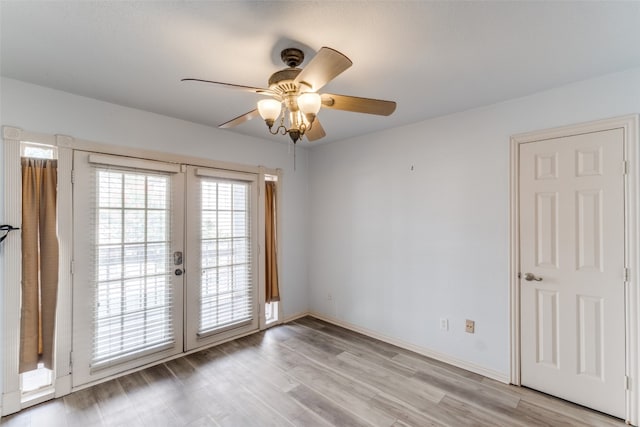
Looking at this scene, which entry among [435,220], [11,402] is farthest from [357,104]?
[11,402]

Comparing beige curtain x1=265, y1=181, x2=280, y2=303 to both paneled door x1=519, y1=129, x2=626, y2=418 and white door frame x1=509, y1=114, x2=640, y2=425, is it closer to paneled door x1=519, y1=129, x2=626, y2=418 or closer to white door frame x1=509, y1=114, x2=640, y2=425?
paneled door x1=519, y1=129, x2=626, y2=418

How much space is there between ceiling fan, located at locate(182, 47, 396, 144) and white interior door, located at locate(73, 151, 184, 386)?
5.51ft

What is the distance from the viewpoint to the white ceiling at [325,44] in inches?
59.6

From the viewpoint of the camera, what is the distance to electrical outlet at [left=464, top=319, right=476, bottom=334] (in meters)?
2.87

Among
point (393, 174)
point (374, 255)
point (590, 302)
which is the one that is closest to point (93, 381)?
point (374, 255)

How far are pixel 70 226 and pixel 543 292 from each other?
419 centimetres

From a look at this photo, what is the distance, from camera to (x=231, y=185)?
3.62 metres

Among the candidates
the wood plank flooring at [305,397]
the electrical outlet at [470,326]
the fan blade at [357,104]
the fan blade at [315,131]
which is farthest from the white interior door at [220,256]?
the electrical outlet at [470,326]

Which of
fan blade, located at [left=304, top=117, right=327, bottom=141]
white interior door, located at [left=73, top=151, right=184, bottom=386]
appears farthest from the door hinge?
white interior door, located at [left=73, top=151, right=184, bottom=386]

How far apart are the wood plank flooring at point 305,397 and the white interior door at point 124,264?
26 centimetres

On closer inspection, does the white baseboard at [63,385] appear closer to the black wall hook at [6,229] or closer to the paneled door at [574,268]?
the black wall hook at [6,229]

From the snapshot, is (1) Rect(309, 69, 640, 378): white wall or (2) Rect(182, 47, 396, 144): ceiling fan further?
(1) Rect(309, 69, 640, 378): white wall

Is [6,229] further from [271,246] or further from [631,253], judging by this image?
[631,253]

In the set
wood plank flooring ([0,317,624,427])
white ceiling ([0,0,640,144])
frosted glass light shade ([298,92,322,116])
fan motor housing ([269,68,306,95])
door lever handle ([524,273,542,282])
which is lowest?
wood plank flooring ([0,317,624,427])
